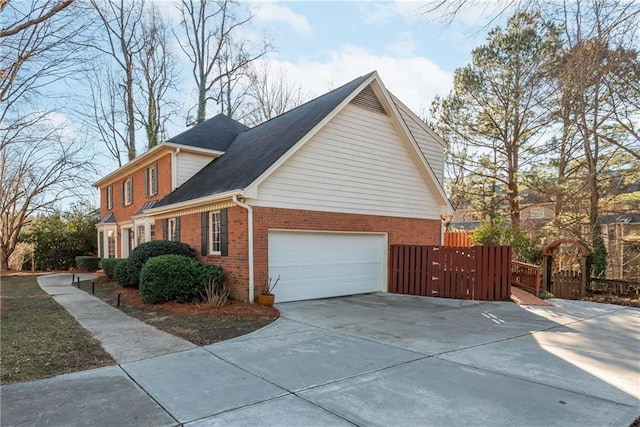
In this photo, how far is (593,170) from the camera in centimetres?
1546

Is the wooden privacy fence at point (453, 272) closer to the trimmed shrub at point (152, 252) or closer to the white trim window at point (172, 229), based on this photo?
the trimmed shrub at point (152, 252)

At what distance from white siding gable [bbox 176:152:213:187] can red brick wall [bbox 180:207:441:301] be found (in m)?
2.77

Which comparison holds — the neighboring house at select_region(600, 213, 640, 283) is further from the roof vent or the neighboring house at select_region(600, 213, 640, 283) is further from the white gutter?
the white gutter

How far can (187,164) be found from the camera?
50.9 ft

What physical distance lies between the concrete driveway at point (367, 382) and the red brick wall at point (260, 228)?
2.93 m

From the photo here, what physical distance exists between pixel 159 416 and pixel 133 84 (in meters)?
28.0

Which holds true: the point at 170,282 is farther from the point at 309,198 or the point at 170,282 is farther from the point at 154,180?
the point at 154,180

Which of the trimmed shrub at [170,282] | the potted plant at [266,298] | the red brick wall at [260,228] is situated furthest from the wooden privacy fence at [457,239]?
the trimmed shrub at [170,282]

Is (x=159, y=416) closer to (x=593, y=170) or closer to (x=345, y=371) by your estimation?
(x=345, y=371)

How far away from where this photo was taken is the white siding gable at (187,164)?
15281 mm

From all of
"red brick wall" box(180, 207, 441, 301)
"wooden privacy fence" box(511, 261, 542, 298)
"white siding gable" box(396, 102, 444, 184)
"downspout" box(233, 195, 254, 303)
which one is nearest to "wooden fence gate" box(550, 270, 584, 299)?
"wooden privacy fence" box(511, 261, 542, 298)

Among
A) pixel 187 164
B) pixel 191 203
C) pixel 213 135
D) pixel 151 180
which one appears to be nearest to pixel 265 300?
pixel 191 203

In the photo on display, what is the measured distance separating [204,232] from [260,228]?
260cm

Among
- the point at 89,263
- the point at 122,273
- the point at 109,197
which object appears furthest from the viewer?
the point at 109,197
